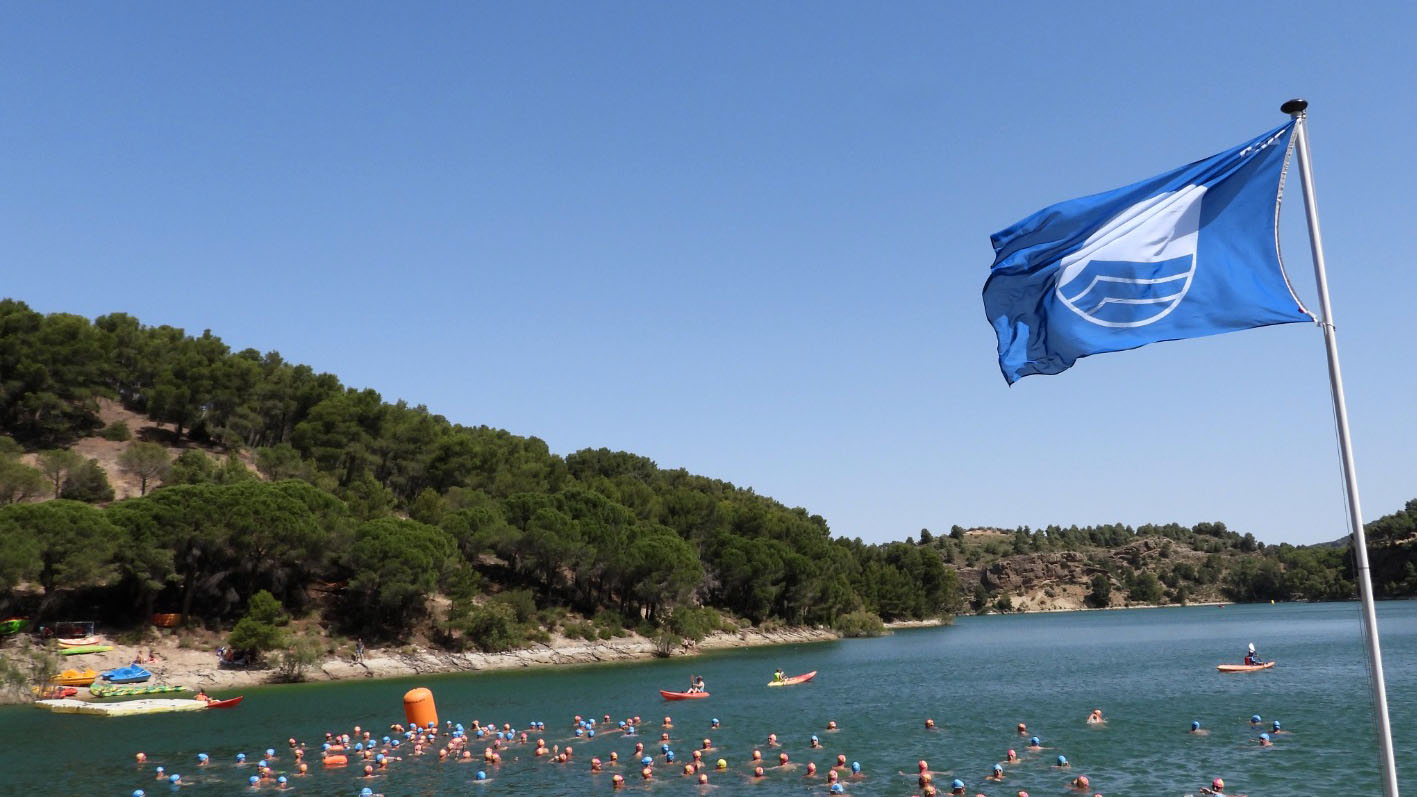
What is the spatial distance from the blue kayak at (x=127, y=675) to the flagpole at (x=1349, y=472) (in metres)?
69.7

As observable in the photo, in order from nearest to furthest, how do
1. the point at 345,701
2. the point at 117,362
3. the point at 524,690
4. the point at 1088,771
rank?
the point at 1088,771 → the point at 345,701 → the point at 524,690 → the point at 117,362

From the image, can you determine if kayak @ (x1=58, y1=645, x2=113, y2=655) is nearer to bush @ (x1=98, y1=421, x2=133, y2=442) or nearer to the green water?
the green water

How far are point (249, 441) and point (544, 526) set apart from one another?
4344 centimetres

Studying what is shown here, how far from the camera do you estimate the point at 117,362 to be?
115 metres

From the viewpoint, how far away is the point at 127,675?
63562 mm

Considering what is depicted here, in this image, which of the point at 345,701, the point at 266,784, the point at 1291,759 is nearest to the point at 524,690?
the point at 345,701

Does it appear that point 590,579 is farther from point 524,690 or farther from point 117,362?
point 117,362

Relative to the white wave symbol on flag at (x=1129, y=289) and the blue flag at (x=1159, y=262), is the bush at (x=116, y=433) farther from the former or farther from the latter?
the white wave symbol on flag at (x=1129, y=289)

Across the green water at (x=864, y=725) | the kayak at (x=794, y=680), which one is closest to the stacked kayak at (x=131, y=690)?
the green water at (x=864, y=725)

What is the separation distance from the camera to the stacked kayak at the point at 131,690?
60750 mm

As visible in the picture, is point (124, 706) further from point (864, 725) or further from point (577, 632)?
point (577, 632)

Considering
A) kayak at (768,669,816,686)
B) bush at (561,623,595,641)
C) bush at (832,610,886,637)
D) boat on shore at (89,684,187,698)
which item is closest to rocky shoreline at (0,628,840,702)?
bush at (561,623,595,641)

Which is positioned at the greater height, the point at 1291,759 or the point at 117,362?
the point at 117,362

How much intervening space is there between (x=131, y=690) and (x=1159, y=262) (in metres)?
67.1
